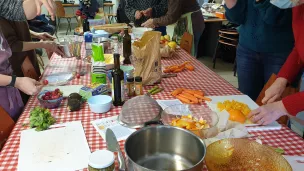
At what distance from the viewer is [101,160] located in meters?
0.89

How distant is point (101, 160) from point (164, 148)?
0.80 ft

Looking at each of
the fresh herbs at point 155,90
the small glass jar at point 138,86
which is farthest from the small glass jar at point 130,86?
the fresh herbs at point 155,90

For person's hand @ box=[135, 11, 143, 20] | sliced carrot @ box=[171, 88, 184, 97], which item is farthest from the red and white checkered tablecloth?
person's hand @ box=[135, 11, 143, 20]

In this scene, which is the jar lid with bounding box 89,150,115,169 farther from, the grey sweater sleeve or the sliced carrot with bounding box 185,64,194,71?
the sliced carrot with bounding box 185,64,194,71

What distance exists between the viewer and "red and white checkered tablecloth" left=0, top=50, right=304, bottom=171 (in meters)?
1.13

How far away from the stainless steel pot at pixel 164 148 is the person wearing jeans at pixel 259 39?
3.98ft

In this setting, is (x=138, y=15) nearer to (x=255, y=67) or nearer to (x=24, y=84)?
(x=255, y=67)

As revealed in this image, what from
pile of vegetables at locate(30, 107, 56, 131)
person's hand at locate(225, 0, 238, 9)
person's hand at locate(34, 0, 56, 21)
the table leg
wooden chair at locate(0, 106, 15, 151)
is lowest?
the table leg

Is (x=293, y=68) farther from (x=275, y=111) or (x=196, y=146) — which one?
(x=196, y=146)

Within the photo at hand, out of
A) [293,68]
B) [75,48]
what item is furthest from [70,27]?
[293,68]

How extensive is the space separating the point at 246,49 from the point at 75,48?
4.46 feet

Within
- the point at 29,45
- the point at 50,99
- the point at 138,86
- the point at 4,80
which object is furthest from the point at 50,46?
the point at 138,86

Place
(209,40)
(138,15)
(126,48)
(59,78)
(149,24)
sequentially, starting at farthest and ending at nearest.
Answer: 1. (209,40)
2. (138,15)
3. (149,24)
4. (126,48)
5. (59,78)

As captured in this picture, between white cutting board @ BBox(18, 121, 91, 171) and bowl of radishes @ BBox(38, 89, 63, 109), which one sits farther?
bowl of radishes @ BBox(38, 89, 63, 109)
